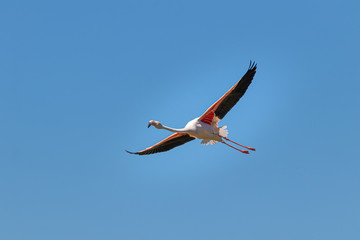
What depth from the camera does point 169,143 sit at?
33.6m

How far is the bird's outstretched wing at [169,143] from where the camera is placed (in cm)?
3316

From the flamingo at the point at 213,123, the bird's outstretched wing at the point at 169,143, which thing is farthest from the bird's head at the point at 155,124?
the bird's outstretched wing at the point at 169,143

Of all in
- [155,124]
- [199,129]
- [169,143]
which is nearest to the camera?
[155,124]

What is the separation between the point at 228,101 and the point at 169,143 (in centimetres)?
423

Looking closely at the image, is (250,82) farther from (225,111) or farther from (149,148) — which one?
(149,148)

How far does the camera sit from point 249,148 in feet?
108

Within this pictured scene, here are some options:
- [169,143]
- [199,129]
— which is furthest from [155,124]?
[169,143]

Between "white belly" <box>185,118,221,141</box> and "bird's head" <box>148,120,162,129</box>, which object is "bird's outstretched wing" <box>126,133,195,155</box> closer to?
"white belly" <box>185,118,221,141</box>

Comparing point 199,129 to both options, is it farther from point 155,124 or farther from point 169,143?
point 169,143

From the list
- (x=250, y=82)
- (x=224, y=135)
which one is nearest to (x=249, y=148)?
(x=224, y=135)

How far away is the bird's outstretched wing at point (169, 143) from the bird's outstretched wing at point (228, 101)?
212cm

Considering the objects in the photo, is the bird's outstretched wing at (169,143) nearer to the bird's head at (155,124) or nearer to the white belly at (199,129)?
the white belly at (199,129)

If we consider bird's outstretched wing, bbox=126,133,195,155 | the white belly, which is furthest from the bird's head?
bird's outstretched wing, bbox=126,133,195,155

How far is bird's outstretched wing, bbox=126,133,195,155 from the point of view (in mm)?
33156
